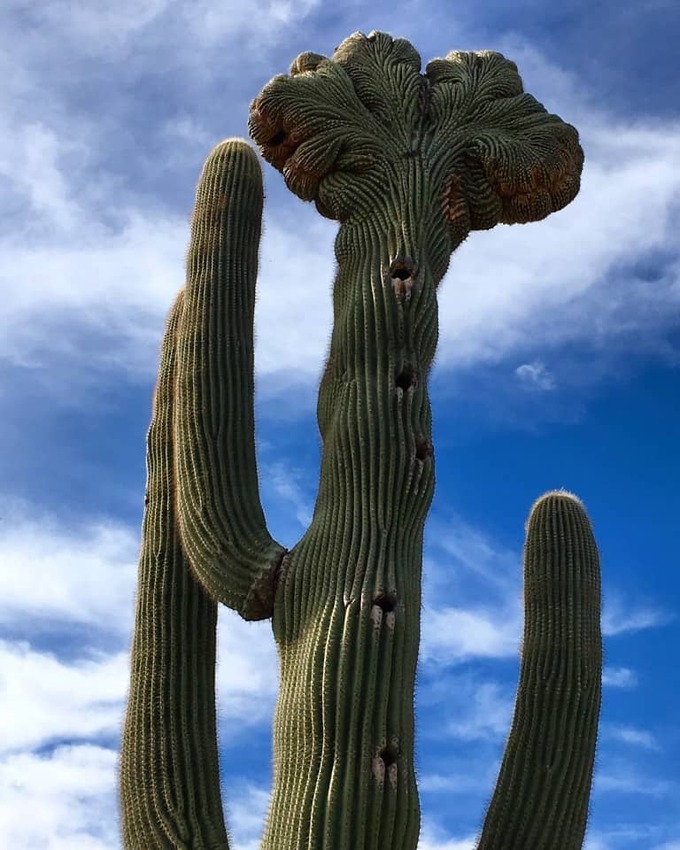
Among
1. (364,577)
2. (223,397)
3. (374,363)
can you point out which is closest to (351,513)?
(364,577)

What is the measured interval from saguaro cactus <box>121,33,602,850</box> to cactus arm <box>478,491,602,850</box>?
0.01 metres

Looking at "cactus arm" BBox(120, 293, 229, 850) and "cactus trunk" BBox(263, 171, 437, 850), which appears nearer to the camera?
"cactus trunk" BBox(263, 171, 437, 850)

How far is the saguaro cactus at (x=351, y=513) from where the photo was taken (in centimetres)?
620

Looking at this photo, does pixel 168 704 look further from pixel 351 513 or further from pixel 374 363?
pixel 374 363

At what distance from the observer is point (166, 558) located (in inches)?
294

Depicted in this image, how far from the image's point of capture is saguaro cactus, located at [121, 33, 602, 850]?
20.3 ft

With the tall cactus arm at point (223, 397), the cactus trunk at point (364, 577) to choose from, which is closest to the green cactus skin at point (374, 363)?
the cactus trunk at point (364, 577)

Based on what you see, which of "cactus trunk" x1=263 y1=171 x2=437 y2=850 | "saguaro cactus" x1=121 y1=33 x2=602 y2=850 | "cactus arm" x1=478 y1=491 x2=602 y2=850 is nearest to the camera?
"cactus trunk" x1=263 y1=171 x2=437 y2=850

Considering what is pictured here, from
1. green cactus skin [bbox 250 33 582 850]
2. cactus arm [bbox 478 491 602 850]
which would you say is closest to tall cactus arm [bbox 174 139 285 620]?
green cactus skin [bbox 250 33 582 850]

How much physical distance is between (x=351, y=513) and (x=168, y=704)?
1485 mm

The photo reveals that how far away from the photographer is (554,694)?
7051 mm

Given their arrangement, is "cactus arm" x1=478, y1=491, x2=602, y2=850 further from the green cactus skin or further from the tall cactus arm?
the tall cactus arm

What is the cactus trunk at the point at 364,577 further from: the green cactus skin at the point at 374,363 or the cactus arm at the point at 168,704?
the cactus arm at the point at 168,704

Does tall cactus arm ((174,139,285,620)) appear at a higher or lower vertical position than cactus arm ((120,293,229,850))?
higher
